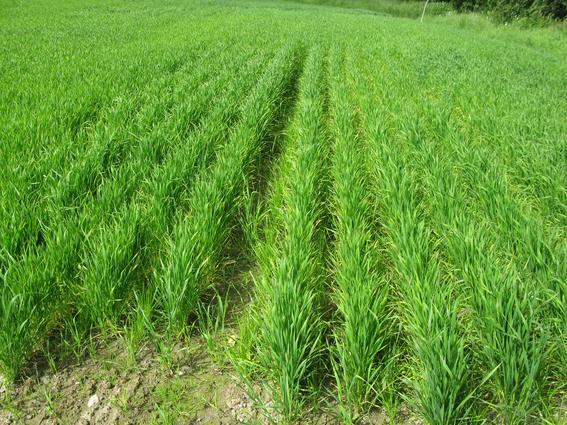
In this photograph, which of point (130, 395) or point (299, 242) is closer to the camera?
point (130, 395)

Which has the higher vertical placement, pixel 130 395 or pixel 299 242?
pixel 299 242

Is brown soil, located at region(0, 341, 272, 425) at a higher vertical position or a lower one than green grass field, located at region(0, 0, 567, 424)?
lower

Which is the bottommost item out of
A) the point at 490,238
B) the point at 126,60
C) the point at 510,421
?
the point at 510,421

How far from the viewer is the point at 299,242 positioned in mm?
2521

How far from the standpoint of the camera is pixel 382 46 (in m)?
13.0

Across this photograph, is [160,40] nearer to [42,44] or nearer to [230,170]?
[42,44]

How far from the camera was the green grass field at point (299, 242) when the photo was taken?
5.93 ft

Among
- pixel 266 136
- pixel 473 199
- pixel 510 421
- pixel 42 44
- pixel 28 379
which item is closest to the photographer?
pixel 510 421

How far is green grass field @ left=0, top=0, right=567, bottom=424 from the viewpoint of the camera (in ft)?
5.93

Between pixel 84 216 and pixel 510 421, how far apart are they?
8.14ft

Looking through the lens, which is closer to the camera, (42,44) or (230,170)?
(230,170)

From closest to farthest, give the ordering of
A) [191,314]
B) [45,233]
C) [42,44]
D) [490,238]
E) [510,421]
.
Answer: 1. [510,421]
2. [191,314]
3. [45,233]
4. [490,238]
5. [42,44]

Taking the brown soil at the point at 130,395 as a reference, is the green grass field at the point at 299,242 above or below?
above

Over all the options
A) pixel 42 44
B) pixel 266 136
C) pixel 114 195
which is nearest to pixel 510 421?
pixel 114 195
